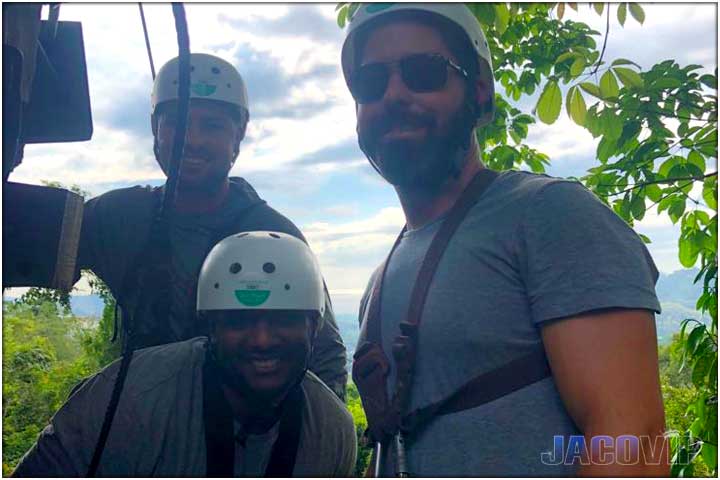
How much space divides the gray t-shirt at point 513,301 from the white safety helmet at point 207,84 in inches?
104

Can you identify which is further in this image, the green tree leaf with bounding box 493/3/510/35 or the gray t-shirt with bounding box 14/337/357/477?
the green tree leaf with bounding box 493/3/510/35

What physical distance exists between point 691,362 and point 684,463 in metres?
0.59

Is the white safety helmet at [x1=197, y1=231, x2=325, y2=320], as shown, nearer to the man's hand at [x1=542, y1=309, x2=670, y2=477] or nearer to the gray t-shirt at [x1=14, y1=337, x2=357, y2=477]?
the gray t-shirt at [x1=14, y1=337, x2=357, y2=477]

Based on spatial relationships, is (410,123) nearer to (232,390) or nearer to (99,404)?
(232,390)

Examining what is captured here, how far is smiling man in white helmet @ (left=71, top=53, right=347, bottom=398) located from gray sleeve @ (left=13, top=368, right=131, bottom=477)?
58cm

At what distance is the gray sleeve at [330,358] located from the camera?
12.7 feet

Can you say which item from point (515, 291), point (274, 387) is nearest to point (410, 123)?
point (515, 291)

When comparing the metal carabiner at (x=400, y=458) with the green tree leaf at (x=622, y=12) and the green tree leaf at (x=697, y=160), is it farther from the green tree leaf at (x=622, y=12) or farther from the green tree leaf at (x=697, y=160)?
the green tree leaf at (x=697, y=160)

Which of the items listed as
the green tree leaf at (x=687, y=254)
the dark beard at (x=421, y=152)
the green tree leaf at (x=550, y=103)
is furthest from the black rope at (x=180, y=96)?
the green tree leaf at (x=687, y=254)

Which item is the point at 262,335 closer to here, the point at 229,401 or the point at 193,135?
the point at 229,401

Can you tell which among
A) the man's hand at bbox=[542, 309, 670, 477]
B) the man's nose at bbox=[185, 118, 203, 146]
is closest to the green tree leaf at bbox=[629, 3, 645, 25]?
the man's hand at bbox=[542, 309, 670, 477]

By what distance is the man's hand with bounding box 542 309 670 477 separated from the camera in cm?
173

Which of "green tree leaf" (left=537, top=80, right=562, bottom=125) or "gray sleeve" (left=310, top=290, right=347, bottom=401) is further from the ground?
"green tree leaf" (left=537, top=80, right=562, bottom=125)

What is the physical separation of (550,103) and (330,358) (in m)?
1.96
